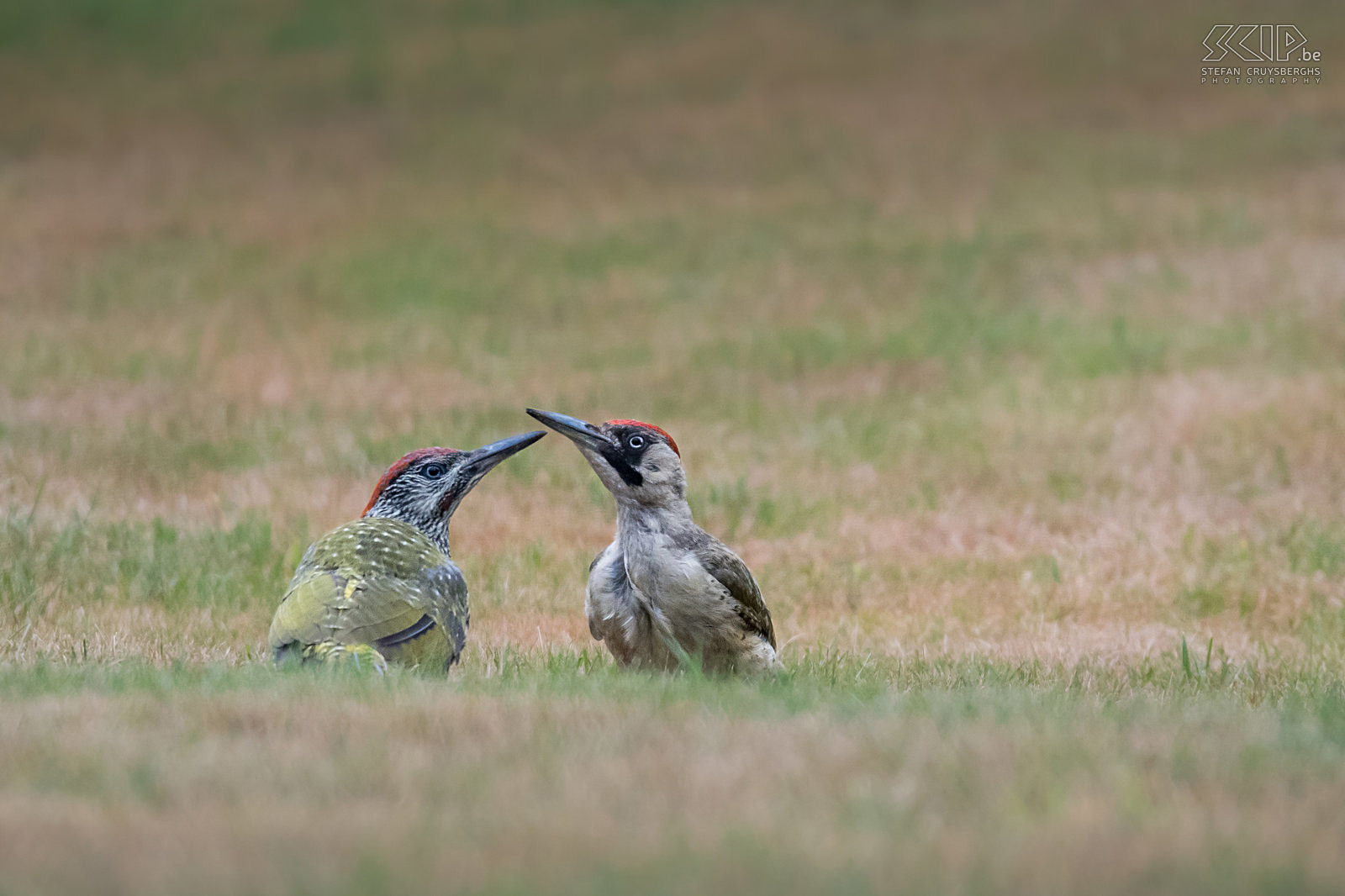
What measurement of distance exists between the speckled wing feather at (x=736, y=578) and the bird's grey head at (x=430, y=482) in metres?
1.40

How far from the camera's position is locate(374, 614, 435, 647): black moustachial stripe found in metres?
6.87

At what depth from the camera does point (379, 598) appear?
684 centimetres

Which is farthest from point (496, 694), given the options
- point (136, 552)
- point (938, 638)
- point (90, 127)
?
point (90, 127)

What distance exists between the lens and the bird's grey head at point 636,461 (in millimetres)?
6992

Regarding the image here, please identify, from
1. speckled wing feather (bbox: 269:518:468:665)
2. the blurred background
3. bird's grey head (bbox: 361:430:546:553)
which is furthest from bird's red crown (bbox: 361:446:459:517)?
the blurred background

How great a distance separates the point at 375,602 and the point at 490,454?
4.45 feet

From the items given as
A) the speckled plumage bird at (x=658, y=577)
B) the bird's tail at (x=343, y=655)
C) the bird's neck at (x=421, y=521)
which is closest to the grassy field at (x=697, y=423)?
the bird's tail at (x=343, y=655)

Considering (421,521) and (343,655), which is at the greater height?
(421,521)

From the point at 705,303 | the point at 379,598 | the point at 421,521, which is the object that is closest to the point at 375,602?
the point at 379,598

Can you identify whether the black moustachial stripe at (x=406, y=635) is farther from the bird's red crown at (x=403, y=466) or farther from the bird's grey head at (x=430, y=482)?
the bird's red crown at (x=403, y=466)

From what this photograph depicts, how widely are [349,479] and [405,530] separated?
215 inches

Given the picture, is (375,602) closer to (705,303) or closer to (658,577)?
(658,577)

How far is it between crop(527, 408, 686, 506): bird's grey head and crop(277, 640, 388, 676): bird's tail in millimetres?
1254

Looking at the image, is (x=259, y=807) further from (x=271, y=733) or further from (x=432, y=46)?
(x=432, y=46)
